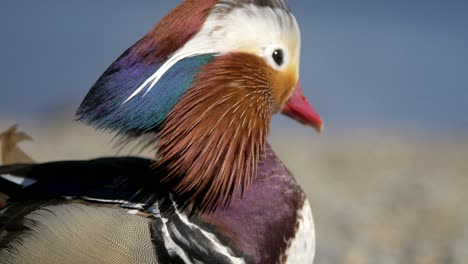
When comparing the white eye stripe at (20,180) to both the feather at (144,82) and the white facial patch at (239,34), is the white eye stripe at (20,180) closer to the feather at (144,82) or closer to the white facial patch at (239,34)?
the feather at (144,82)

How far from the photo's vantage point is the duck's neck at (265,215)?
2385 mm

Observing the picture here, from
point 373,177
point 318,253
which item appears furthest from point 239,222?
point 373,177

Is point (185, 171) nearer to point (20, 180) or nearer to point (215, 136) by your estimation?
point (215, 136)

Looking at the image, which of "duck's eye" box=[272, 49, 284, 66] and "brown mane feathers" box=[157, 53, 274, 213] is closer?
"brown mane feathers" box=[157, 53, 274, 213]

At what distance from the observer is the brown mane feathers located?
237cm

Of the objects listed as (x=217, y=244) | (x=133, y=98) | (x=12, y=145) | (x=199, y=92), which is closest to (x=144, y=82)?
(x=133, y=98)

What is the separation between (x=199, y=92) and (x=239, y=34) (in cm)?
20

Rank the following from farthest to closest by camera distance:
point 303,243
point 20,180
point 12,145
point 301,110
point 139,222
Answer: point 12,145
point 301,110
point 20,180
point 303,243
point 139,222

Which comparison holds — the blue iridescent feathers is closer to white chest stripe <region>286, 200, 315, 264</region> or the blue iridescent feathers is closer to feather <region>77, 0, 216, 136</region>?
feather <region>77, 0, 216, 136</region>

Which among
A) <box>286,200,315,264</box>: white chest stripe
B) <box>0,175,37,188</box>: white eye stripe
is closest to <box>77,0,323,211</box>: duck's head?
<box>286,200,315,264</box>: white chest stripe

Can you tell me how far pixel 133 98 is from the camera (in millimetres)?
2334

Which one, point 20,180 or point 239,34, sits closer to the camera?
point 239,34

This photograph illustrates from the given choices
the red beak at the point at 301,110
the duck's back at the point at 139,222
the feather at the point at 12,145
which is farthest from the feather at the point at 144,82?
the feather at the point at 12,145

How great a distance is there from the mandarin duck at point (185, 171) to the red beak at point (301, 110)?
209 mm
